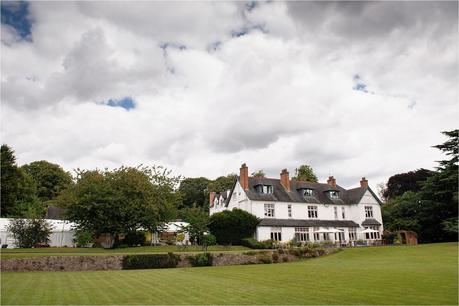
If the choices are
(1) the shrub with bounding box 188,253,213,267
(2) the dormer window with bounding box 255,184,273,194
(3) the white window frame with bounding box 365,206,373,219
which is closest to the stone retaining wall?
(1) the shrub with bounding box 188,253,213,267

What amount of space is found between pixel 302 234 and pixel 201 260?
21.9 m

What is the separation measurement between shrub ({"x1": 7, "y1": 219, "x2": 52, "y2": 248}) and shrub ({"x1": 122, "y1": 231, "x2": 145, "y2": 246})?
7837 millimetres

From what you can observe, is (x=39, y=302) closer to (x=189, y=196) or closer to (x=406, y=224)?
(x=406, y=224)

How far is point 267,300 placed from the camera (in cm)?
1150

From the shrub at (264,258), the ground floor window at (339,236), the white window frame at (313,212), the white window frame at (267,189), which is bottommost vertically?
the shrub at (264,258)

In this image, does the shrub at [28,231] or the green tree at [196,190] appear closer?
the shrub at [28,231]

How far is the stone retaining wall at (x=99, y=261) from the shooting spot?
23841 mm

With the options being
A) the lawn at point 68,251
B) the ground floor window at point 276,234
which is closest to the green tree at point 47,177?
the lawn at point 68,251

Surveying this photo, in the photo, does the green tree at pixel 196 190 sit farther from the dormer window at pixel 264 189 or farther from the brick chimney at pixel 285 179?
the dormer window at pixel 264 189

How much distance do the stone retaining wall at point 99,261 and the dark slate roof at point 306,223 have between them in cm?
1208

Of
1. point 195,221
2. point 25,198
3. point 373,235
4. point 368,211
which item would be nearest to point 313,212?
point 368,211

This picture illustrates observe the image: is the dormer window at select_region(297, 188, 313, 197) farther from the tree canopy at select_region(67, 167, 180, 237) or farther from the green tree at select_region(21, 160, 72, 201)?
the green tree at select_region(21, 160, 72, 201)

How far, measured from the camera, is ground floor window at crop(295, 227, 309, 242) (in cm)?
4769

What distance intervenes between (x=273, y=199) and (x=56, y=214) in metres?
34.1
